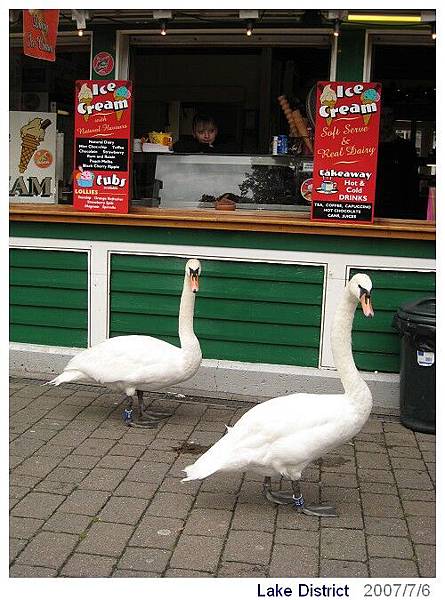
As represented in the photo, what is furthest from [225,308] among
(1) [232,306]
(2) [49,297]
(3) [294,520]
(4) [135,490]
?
(3) [294,520]

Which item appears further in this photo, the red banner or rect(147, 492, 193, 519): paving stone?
the red banner

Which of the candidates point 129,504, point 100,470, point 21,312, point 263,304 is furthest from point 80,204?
point 129,504

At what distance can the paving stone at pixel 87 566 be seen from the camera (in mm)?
4277

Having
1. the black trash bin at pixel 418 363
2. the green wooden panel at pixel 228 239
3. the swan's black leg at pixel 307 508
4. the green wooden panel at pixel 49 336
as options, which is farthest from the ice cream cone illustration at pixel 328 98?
the swan's black leg at pixel 307 508

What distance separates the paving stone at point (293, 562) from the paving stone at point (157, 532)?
2.01 ft

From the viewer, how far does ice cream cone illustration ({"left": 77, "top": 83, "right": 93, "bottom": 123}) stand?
25.6 ft

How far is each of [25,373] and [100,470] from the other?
2.67 metres

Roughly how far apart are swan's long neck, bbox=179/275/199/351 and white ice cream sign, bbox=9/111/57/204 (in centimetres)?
256

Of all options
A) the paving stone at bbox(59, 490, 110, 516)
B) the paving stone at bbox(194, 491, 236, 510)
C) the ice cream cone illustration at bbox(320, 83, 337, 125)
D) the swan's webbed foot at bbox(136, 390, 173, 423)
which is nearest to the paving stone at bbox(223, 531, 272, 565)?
the paving stone at bbox(194, 491, 236, 510)

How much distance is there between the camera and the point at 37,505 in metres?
5.17

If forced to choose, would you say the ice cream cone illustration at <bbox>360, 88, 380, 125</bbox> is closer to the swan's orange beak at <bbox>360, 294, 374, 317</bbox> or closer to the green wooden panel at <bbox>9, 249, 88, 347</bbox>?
the swan's orange beak at <bbox>360, 294, 374, 317</bbox>

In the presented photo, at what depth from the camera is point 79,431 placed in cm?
663

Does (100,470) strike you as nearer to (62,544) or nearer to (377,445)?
(62,544)

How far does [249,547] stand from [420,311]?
9.74 ft
